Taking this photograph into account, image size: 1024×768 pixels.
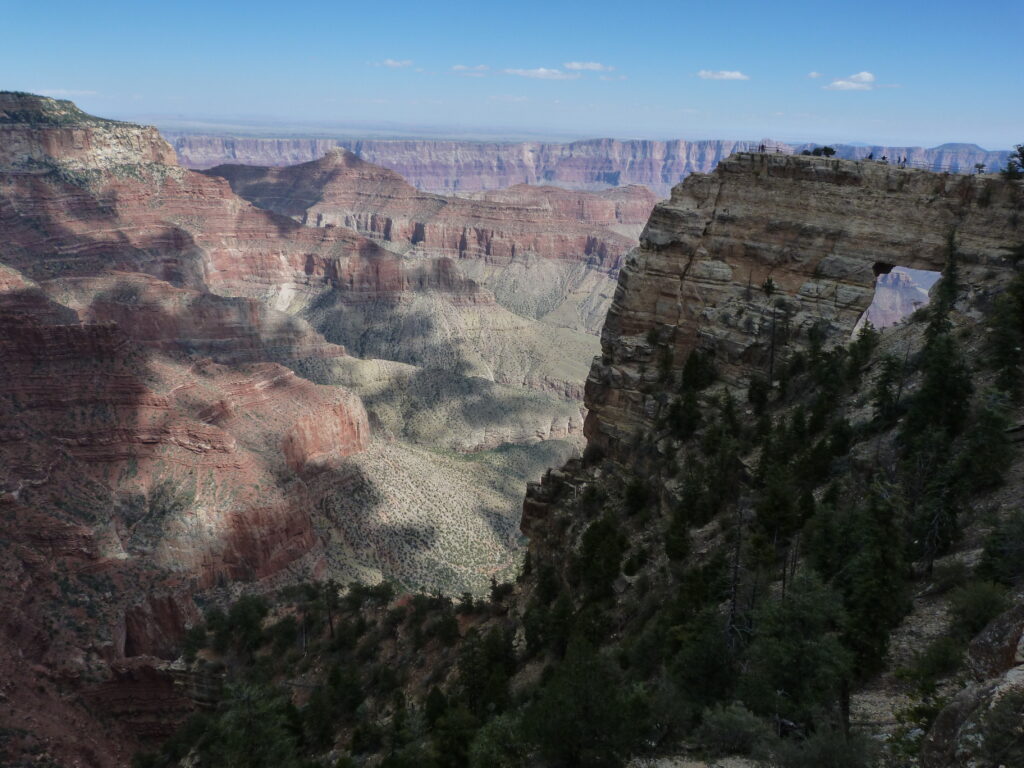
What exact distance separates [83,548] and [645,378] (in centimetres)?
3372

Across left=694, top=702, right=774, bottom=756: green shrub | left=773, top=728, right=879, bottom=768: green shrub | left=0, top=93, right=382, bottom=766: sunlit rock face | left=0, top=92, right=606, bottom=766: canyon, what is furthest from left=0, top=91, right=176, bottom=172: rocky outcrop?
left=773, top=728, right=879, bottom=768: green shrub

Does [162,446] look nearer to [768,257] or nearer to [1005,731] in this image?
[768,257]

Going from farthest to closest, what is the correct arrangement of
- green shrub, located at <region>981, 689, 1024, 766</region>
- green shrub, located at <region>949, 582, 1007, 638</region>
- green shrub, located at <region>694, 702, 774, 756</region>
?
green shrub, located at <region>949, 582, 1007, 638</region> → green shrub, located at <region>694, 702, 774, 756</region> → green shrub, located at <region>981, 689, 1024, 766</region>

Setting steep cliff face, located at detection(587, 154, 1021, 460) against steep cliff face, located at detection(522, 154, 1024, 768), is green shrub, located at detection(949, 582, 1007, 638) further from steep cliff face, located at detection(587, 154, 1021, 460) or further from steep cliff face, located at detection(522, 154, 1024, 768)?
steep cliff face, located at detection(587, 154, 1021, 460)

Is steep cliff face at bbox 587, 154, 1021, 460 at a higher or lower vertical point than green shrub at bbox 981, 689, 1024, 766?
higher

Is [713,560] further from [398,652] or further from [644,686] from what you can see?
[398,652]

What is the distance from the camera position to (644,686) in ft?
51.0

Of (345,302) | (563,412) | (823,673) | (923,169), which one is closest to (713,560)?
(823,673)

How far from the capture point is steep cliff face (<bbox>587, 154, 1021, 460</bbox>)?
2673 cm

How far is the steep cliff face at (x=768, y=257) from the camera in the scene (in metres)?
26.7

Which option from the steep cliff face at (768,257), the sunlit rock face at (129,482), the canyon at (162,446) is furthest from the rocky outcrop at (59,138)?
the steep cliff face at (768,257)

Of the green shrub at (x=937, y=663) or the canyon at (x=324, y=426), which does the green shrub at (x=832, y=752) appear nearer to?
the canyon at (x=324, y=426)

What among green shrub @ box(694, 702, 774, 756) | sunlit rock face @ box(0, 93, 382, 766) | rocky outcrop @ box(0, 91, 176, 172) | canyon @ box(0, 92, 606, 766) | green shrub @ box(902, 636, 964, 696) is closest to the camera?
green shrub @ box(694, 702, 774, 756)

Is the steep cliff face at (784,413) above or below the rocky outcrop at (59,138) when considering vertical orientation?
below
